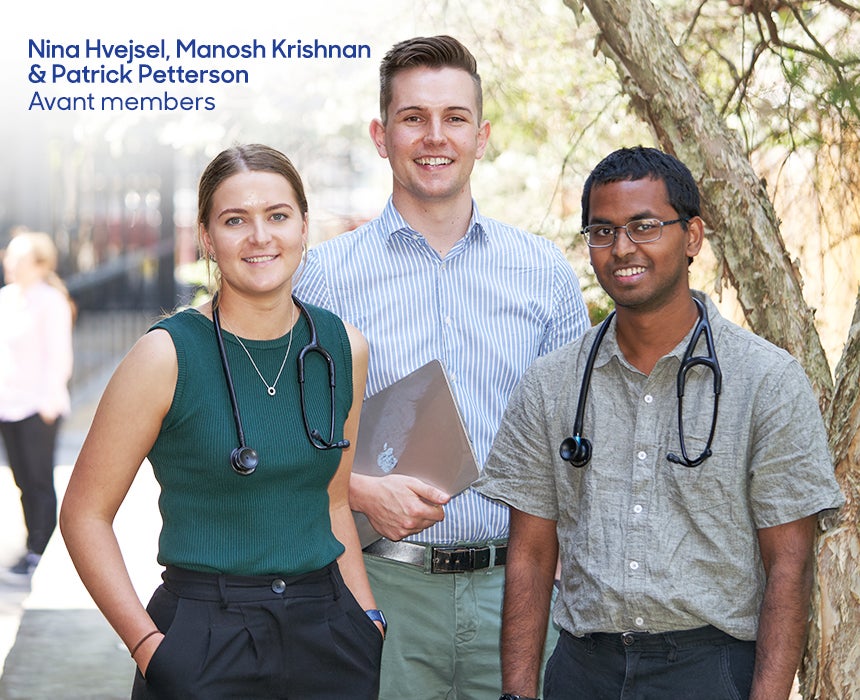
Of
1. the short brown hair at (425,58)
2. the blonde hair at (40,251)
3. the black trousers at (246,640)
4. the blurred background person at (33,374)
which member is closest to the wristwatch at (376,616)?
the black trousers at (246,640)

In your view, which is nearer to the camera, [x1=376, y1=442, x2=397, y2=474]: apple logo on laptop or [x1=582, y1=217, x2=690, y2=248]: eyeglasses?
[x1=582, y1=217, x2=690, y2=248]: eyeglasses

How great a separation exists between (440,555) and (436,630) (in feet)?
0.61

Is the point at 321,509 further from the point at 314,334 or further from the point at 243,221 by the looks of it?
the point at 243,221

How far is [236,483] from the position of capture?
2396mm

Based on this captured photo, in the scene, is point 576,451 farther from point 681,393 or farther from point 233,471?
point 233,471

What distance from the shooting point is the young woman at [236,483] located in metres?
2.37

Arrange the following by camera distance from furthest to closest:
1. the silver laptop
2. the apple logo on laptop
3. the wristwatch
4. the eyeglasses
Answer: the apple logo on laptop < the silver laptop < the wristwatch < the eyeglasses

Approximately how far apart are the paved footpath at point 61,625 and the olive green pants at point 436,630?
3455mm

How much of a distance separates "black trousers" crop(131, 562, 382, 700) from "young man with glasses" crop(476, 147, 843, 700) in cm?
46

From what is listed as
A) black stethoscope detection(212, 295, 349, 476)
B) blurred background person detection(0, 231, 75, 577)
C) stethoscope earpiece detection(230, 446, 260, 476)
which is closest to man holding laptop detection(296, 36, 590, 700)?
black stethoscope detection(212, 295, 349, 476)

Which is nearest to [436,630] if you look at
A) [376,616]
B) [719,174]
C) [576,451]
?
[376,616]

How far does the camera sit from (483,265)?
316 cm

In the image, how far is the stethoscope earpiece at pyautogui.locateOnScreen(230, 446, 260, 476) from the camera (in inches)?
92.8

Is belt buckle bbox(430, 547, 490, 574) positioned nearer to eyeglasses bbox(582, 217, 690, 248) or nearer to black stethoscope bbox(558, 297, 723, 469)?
black stethoscope bbox(558, 297, 723, 469)
